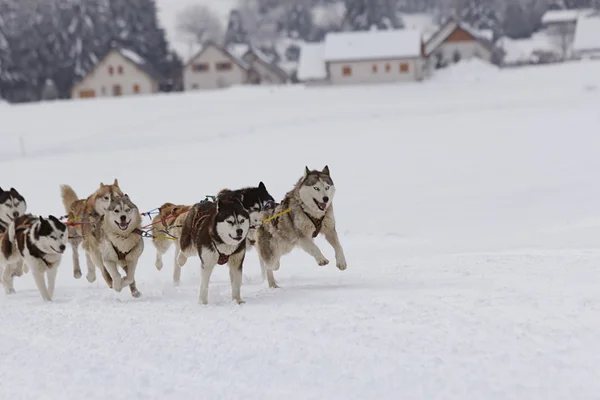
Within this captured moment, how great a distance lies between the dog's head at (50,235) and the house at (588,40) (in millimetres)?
56302

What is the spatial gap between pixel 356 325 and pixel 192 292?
3377 millimetres

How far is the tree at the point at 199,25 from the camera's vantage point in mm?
98438

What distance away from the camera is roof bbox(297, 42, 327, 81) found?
5684 centimetres

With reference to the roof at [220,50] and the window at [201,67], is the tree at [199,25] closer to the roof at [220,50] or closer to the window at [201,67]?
the roof at [220,50]

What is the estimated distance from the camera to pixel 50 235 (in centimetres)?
866

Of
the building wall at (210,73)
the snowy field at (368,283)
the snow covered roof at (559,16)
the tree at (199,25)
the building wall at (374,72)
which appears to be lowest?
the snowy field at (368,283)

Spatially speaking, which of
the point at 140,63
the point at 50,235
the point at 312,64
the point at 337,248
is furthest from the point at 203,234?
the point at 140,63

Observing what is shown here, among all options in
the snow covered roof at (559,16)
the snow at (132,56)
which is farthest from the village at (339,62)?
the snow covered roof at (559,16)

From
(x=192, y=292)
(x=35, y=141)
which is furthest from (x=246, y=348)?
(x=35, y=141)

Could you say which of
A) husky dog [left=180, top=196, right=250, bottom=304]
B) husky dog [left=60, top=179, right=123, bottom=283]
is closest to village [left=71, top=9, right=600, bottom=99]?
husky dog [left=60, top=179, right=123, bottom=283]

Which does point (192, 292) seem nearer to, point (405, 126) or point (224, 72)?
point (405, 126)

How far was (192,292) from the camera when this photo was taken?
353 inches

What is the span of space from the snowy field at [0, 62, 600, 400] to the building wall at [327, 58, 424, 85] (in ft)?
68.1

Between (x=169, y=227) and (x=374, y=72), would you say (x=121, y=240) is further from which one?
(x=374, y=72)
